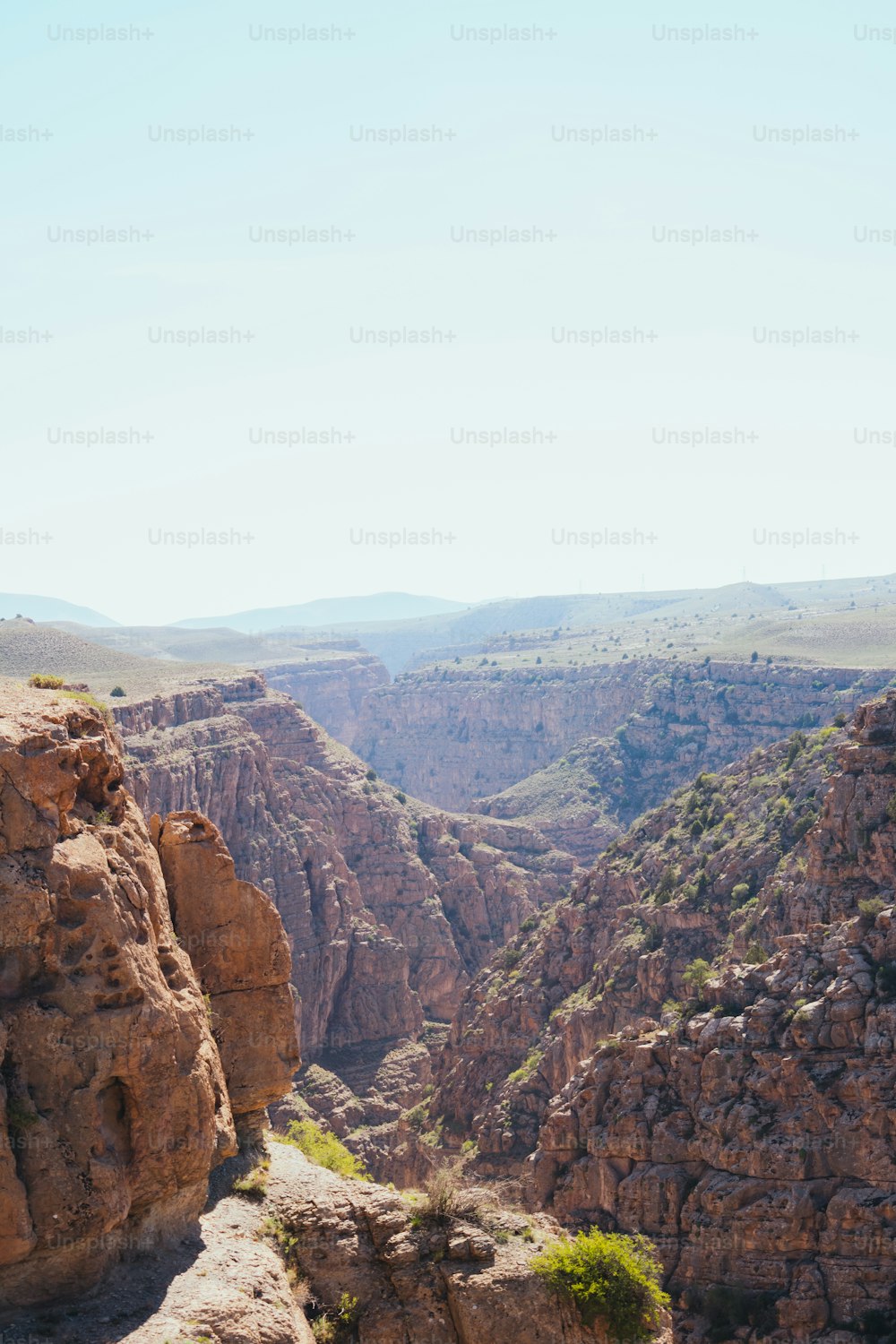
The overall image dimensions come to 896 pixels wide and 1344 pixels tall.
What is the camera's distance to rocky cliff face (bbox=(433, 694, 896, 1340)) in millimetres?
45250

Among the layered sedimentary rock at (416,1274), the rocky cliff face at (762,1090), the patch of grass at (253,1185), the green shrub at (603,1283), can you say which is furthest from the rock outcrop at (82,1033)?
the rocky cliff face at (762,1090)

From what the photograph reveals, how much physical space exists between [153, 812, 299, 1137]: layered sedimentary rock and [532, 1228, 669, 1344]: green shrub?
8371 mm

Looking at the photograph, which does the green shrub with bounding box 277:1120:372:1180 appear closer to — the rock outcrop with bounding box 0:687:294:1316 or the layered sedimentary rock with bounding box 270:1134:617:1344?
the layered sedimentary rock with bounding box 270:1134:617:1344

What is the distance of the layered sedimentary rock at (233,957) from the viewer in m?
35.5

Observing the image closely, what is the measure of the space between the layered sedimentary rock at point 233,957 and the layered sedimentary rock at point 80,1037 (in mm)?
4977

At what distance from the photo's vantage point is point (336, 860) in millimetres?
125250

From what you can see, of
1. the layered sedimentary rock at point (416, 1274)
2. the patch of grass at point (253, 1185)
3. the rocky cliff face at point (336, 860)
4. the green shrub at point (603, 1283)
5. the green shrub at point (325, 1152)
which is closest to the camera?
the layered sedimentary rock at point (416, 1274)

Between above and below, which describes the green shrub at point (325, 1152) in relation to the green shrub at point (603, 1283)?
below

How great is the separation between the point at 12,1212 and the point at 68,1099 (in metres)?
2.24

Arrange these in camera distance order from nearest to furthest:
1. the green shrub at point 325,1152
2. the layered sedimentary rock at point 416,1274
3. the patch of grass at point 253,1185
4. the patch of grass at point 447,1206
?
the layered sedimentary rock at point 416,1274, the patch of grass at point 253,1185, the patch of grass at point 447,1206, the green shrub at point 325,1152

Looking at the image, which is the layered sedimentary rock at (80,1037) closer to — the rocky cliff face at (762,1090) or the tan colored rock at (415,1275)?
the tan colored rock at (415,1275)

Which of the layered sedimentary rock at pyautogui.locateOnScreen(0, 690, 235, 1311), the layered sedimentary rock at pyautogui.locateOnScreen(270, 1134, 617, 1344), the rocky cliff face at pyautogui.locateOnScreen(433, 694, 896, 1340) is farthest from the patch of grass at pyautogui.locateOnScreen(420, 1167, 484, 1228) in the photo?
the rocky cliff face at pyautogui.locateOnScreen(433, 694, 896, 1340)

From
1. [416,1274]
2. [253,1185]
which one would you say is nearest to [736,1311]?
[416,1274]

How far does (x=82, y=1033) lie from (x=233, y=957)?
9337 mm
